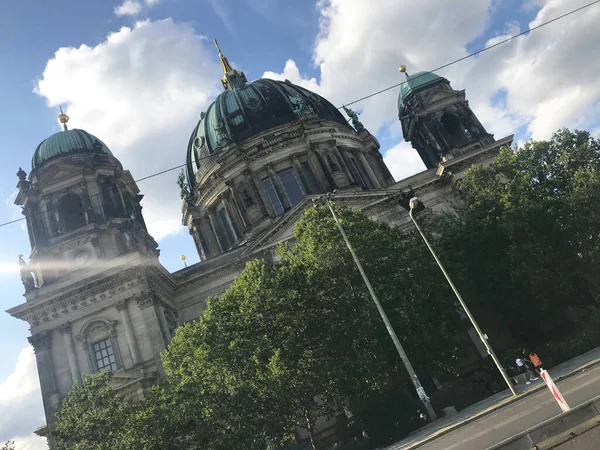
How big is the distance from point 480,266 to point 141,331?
21328 mm

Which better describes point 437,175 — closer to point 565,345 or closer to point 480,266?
point 480,266

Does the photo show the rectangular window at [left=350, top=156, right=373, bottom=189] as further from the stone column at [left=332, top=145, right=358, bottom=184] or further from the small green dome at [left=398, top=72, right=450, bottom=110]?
the small green dome at [left=398, top=72, right=450, bottom=110]

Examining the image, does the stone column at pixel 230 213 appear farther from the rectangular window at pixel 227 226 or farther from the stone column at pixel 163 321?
the stone column at pixel 163 321

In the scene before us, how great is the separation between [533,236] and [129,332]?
24.6m

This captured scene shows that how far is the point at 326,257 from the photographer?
24.3m

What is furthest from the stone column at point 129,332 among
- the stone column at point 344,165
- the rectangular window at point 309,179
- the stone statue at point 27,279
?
the stone column at point 344,165

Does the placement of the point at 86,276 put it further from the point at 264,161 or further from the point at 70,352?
the point at 264,161

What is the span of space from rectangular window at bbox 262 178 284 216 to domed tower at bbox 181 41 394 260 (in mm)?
93

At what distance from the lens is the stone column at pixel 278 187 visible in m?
43.5

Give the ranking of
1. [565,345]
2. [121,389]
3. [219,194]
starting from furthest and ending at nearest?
[219,194]
[121,389]
[565,345]

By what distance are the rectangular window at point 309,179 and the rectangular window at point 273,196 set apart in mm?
3100

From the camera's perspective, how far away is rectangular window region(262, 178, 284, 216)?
1727 inches

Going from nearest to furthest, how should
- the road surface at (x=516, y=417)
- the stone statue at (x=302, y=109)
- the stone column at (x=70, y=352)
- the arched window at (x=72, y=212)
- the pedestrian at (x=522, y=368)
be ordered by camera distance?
the road surface at (x=516, y=417) → the pedestrian at (x=522, y=368) → the stone column at (x=70, y=352) → the arched window at (x=72, y=212) → the stone statue at (x=302, y=109)

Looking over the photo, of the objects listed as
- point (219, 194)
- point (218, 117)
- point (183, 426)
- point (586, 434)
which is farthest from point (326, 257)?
point (218, 117)
